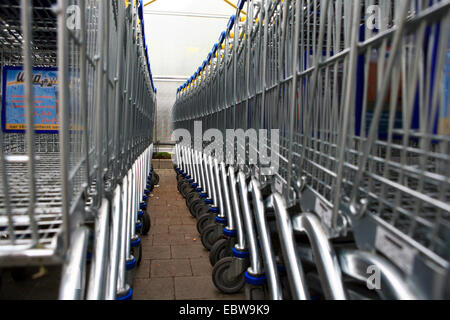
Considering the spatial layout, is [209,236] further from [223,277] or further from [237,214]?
[223,277]

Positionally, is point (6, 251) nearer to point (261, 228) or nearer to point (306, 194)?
point (306, 194)

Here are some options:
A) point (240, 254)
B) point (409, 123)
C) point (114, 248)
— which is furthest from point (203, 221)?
point (409, 123)

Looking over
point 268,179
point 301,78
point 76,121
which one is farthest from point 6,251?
point 268,179

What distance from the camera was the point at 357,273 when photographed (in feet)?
4.14

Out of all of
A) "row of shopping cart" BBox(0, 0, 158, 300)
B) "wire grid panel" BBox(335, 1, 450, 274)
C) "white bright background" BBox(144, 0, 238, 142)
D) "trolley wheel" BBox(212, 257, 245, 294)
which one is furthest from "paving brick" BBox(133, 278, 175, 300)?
"white bright background" BBox(144, 0, 238, 142)

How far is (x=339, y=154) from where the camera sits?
4.28ft

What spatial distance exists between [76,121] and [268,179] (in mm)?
1257

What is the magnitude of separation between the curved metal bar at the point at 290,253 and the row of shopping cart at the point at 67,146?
30.7 inches

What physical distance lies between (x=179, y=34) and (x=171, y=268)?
923 centimetres

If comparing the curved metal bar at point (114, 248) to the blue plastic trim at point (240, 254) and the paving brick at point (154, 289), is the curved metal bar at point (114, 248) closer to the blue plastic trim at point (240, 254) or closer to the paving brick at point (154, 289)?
the paving brick at point (154, 289)

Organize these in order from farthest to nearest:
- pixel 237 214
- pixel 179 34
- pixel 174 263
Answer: pixel 179 34 → pixel 174 263 → pixel 237 214

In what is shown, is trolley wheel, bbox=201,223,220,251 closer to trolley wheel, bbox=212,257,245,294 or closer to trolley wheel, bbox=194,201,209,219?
trolley wheel, bbox=212,257,245,294

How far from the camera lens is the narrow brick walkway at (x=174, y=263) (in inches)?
98.5
